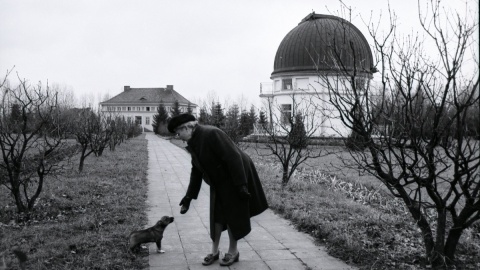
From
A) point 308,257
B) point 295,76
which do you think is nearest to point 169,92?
point 295,76

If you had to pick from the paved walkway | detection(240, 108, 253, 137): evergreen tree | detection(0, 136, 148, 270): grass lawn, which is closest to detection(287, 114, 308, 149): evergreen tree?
the paved walkway

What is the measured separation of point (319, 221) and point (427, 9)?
3.49m

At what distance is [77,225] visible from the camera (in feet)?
21.1

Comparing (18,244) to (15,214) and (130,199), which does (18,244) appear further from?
(130,199)

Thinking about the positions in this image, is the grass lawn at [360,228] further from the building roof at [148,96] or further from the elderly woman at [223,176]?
the building roof at [148,96]

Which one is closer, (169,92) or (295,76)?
(295,76)

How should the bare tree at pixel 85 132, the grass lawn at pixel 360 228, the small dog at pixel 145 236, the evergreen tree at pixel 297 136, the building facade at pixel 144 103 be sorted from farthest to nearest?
the building facade at pixel 144 103 < the bare tree at pixel 85 132 < the evergreen tree at pixel 297 136 < the small dog at pixel 145 236 < the grass lawn at pixel 360 228

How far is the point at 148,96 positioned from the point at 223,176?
313ft

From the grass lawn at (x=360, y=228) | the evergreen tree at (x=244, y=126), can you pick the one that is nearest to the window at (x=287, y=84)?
the evergreen tree at (x=244, y=126)

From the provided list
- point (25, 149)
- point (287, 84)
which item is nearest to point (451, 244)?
point (25, 149)

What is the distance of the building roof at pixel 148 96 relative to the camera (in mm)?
95688

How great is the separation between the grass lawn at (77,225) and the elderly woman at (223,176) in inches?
41.1

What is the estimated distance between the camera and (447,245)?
4719 mm

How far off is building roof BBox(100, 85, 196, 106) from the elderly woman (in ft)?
299
